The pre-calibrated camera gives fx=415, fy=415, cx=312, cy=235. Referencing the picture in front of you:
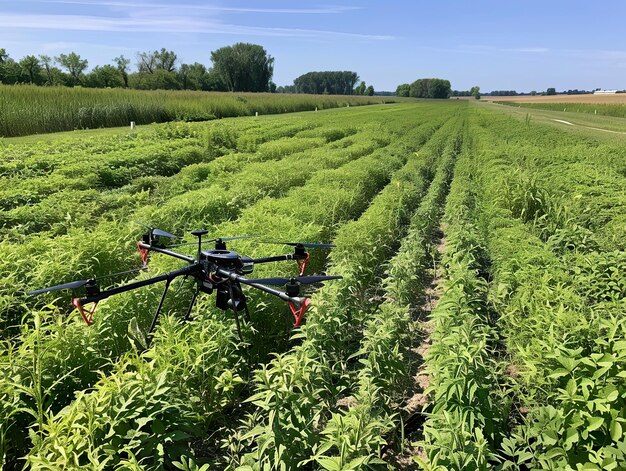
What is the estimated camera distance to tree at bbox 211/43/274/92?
3824 inches

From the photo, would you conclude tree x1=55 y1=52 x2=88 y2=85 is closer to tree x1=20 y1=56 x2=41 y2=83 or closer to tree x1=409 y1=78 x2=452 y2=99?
tree x1=20 y1=56 x2=41 y2=83

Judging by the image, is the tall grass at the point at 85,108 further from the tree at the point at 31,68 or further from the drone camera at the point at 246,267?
the tree at the point at 31,68

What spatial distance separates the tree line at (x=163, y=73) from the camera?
6881 cm

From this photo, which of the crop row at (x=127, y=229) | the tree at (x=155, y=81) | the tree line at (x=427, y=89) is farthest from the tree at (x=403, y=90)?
the crop row at (x=127, y=229)

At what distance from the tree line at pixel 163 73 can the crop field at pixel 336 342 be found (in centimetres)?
6902

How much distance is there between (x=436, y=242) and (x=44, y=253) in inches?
279

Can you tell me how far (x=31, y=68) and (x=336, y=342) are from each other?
282ft

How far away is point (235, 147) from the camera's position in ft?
64.9

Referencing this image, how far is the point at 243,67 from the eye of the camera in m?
97.4

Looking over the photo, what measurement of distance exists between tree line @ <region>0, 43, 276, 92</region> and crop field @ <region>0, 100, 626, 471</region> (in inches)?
2717

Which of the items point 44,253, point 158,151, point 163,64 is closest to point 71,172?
point 158,151

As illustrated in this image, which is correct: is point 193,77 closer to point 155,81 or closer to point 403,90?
point 155,81

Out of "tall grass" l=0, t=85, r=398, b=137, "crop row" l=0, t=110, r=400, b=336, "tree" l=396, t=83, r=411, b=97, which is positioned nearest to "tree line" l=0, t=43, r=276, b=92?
"tall grass" l=0, t=85, r=398, b=137

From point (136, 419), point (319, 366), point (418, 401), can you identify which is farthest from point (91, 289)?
point (418, 401)
